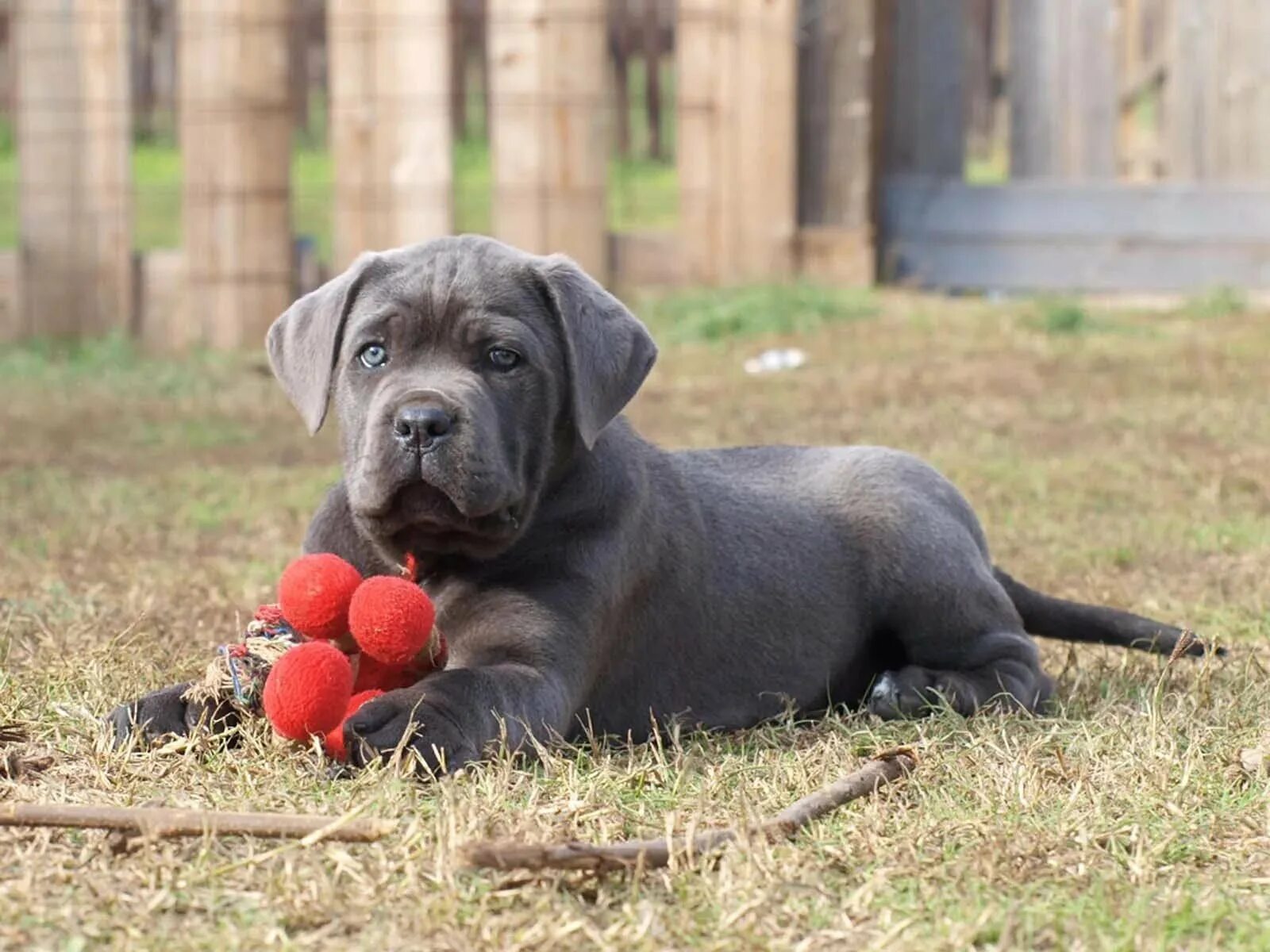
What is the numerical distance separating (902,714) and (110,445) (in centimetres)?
496

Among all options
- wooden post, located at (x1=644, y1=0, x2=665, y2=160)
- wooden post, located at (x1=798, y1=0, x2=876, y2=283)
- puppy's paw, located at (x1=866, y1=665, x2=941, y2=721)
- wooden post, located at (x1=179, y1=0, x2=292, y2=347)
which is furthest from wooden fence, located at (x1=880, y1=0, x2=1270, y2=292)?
wooden post, located at (x1=644, y1=0, x2=665, y2=160)

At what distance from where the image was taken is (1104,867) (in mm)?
3273

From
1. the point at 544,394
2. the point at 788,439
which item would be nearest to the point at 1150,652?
the point at 544,394

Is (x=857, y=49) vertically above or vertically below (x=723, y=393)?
above

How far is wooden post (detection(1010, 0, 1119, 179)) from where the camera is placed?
37.4 feet

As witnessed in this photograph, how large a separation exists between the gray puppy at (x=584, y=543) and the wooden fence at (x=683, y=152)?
5.81m

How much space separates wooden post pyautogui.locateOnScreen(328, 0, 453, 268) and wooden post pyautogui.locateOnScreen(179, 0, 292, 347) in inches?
12.1

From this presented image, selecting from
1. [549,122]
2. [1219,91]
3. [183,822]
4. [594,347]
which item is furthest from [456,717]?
[1219,91]

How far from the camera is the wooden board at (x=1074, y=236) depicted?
1120 cm

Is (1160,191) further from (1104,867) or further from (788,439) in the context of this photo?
(1104,867)

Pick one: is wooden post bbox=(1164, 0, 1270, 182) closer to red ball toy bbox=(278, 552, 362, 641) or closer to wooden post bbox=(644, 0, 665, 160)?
wooden post bbox=(644, 0, 665, 160)

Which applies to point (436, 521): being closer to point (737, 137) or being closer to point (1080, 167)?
point (737, 137)

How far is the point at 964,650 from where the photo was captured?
4.97 metres

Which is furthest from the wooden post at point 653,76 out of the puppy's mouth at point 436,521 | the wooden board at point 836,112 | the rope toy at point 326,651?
the rope toy at point 326,651
